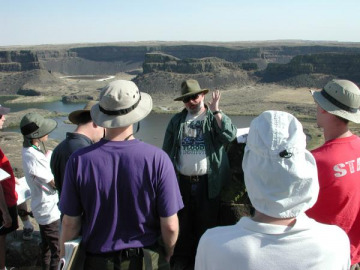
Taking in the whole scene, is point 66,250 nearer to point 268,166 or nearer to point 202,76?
point 268,166

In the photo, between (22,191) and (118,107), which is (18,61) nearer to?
(22,191)

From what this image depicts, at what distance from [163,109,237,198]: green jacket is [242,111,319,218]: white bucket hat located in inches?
76.4

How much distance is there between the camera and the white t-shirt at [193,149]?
348cm

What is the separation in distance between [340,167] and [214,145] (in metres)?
1.44

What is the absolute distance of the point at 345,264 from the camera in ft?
4.90

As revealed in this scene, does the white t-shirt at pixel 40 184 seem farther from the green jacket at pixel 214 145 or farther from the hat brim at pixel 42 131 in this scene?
the green jacket at pixel 214 145

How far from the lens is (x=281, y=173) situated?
1.42 metres

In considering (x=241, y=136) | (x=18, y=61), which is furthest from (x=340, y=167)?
(x=18, y=61)

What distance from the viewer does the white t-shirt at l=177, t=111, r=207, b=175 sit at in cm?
348

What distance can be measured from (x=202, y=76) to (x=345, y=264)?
57.6 meters

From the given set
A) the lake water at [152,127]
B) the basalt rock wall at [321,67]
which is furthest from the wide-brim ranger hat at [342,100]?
the basalt rock wall at [321,67]

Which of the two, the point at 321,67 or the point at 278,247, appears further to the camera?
the point at 321,67

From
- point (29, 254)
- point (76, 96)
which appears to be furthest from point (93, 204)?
point (76, 96)

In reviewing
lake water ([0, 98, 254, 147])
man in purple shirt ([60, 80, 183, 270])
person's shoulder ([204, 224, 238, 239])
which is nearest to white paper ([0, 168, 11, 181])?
man in purple shirt ([60, 80, 183, 270])
